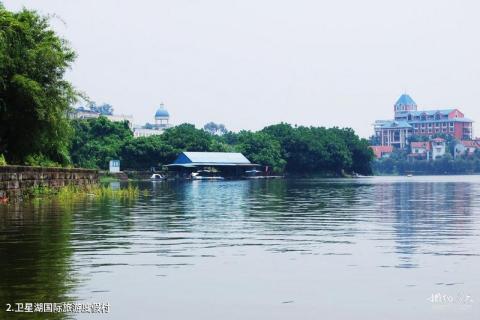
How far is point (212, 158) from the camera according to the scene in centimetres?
13512

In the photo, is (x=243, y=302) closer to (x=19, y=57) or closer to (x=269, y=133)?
(x=19, y=57)

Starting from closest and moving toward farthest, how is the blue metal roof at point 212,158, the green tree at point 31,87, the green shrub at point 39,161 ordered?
the green tree at point 31,87, the green shrub at point 39,161, the blue metal roof at point 212,158

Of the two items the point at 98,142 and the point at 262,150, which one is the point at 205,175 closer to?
the point at 98,142

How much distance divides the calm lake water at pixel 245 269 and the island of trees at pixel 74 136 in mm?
16482

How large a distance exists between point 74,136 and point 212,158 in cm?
7796

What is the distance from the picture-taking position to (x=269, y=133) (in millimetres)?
166750

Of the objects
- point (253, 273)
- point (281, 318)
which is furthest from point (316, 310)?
point (253, 273)

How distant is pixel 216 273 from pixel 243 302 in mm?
2313

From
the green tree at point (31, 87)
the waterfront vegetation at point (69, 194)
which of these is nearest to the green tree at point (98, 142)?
the waterfront vegetation at point (69, 194)

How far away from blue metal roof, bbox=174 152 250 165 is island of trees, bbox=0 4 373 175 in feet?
14.3

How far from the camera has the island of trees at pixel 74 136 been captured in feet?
123

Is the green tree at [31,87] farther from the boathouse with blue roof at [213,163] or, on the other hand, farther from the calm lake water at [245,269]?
the boathouse with blue roof at [213,163]

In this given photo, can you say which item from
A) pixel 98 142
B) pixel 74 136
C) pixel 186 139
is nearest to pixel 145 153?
pixel 98 142

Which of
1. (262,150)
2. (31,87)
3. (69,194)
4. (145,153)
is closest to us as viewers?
(31,87)
